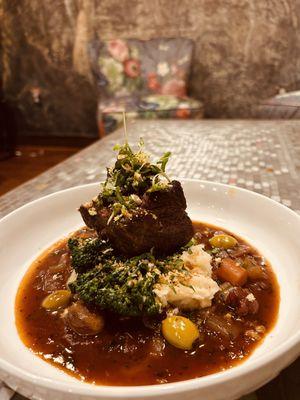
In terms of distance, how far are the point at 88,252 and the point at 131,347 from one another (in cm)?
55

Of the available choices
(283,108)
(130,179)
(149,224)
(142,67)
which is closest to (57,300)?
(149,224)

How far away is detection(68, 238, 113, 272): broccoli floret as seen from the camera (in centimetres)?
182

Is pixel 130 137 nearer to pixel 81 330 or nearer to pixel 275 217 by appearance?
pixel 275 217

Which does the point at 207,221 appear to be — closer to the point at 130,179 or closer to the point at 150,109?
the point at 130,179

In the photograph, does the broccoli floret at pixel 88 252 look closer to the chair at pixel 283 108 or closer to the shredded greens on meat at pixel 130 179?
the shredded greens on meat at pixel 130 179

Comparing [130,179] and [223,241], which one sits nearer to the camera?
[130,179]

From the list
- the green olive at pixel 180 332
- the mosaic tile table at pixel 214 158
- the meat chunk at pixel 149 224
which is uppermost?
the meat chunk at pixel 149 224

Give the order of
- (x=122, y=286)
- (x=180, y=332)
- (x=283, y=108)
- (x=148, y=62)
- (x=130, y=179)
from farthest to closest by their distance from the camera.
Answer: (x=148, y=62) < (x=283, y=108) < (x=130, y=179) < (x=122, y=286) < (x=180, y=332)

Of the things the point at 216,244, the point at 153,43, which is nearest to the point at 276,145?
the point at 216,244

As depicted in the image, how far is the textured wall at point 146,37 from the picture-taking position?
24.9 ft

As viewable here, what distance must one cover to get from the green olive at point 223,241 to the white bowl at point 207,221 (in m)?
0.12

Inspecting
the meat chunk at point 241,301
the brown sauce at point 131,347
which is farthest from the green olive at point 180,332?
the meat chunk at point 241,301

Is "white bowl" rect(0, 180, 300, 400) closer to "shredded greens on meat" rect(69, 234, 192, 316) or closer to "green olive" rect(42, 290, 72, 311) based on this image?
"green olive" rect(42, 290, 72, 311)

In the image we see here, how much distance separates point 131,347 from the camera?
147cm
